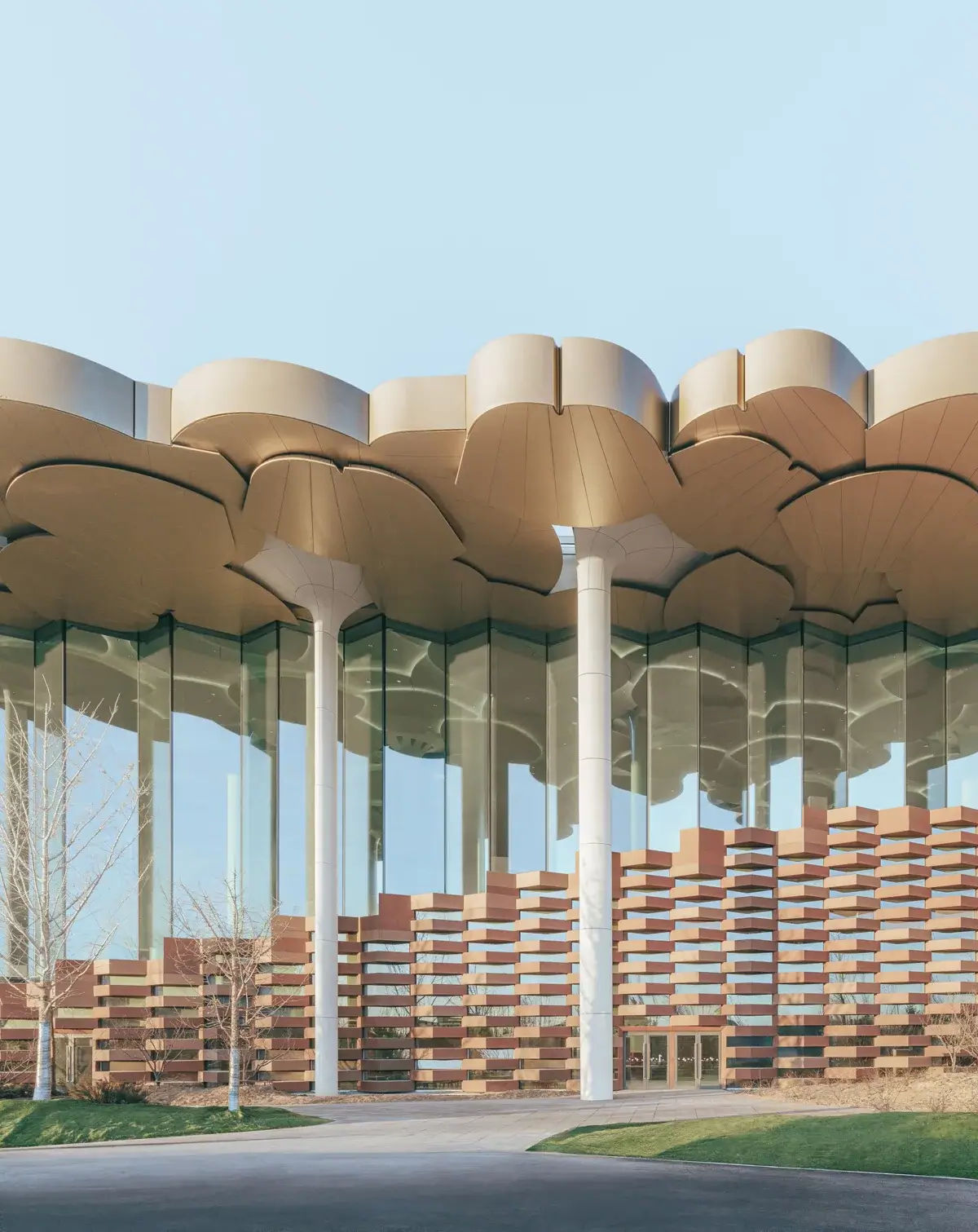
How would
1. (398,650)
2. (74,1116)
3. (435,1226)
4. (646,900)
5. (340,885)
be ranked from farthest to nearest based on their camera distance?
(398,650), (340,885), (646,900), (74,1116), (435,1226)

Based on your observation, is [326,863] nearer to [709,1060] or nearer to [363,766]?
[363,766]

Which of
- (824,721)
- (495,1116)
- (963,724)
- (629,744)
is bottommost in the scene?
(495,1116)

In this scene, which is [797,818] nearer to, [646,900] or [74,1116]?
[646,900]

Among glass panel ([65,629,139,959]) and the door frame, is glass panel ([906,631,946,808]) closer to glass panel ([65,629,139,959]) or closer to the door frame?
the door frame

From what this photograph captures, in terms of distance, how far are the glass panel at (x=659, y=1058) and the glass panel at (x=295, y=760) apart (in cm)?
1044

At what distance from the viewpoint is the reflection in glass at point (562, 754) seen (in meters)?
35.9

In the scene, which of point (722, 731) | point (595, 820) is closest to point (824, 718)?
point (722, 731)

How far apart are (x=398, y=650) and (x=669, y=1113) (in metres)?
17.0

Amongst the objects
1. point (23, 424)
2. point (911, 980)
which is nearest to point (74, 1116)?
point (23, 424)

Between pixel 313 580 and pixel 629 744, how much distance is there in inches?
426

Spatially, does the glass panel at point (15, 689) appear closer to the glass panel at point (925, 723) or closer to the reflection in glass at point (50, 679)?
the reflection in glass at point (50, 679)

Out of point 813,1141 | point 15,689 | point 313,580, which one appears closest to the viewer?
point 813,1141

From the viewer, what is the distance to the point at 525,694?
1469 inches

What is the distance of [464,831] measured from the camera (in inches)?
1416
